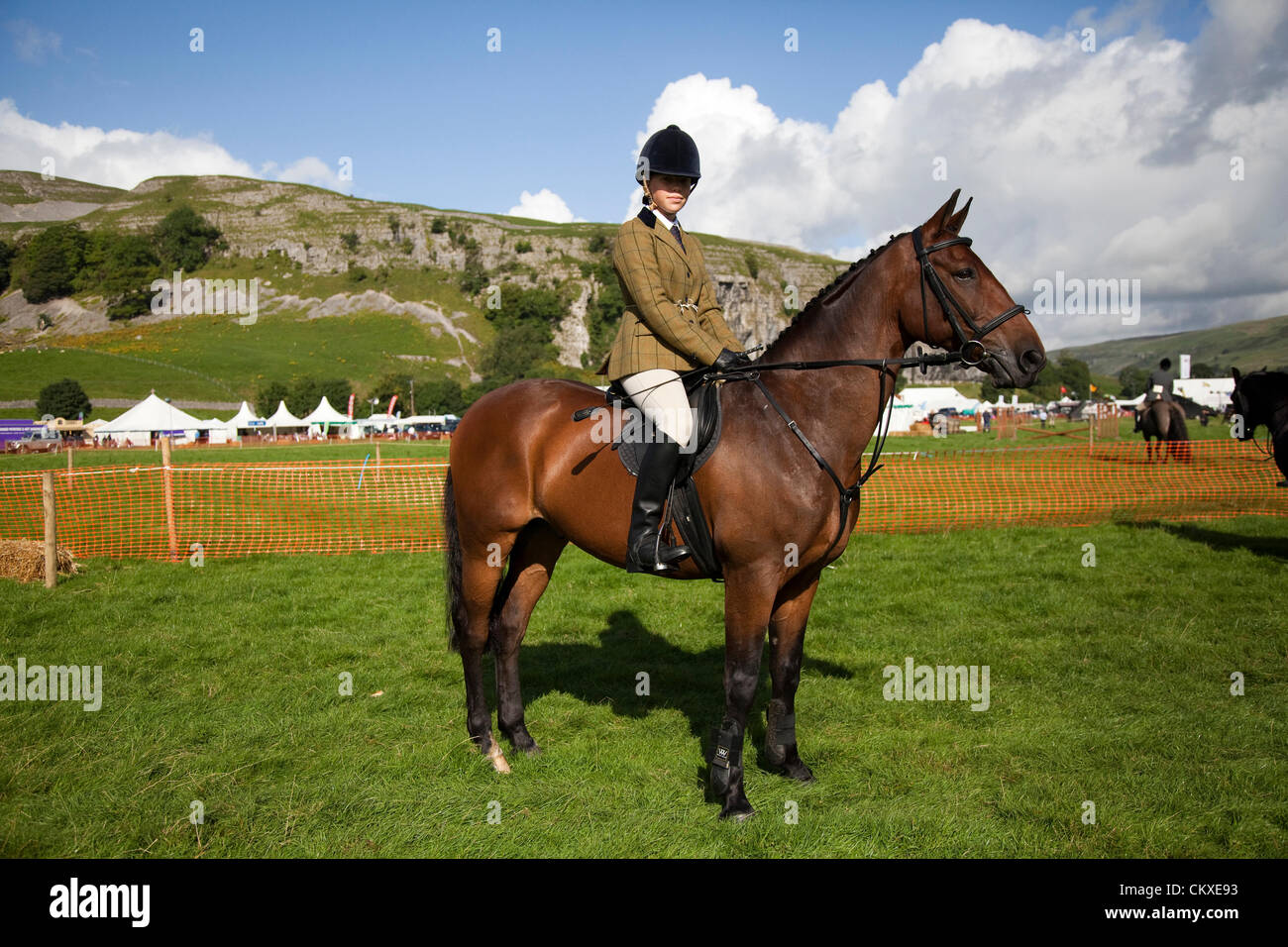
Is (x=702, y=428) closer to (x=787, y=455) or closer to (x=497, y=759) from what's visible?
(x=787, y=455)

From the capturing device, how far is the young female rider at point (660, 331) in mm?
4348

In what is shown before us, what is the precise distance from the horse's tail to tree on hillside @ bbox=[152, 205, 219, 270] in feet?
582

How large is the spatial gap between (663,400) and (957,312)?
1726mm

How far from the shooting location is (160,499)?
59.2ft

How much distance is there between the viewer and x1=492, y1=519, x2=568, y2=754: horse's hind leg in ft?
17.8

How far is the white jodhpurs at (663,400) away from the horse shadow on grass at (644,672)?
2.33m

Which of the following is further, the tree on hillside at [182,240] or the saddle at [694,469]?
the tree on hillside at [182,240]

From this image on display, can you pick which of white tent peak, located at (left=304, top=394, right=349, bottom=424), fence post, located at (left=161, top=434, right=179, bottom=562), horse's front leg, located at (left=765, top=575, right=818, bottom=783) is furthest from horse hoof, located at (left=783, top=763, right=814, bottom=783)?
white tent peak, located at (left=304, top=394, right=349, bottom=424)

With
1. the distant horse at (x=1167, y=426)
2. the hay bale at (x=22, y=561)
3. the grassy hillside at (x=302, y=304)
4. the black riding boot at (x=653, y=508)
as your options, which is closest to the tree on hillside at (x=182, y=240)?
the grassy hillside at (x=302, y=304)

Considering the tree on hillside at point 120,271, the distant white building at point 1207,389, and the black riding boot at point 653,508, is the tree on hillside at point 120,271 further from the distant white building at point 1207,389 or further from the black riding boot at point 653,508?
the distant white building at point 1207,389

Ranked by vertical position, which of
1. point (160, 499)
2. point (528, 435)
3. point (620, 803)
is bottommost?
point (620, 803)

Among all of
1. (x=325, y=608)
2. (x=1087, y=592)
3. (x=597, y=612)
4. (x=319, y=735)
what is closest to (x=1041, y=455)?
(x=1087, y=592)

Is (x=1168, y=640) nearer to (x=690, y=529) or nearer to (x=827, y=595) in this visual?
(x=827, y=595)
